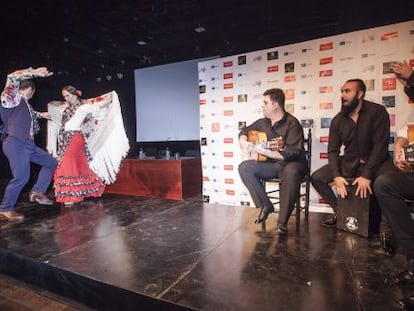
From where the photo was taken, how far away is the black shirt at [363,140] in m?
2.02

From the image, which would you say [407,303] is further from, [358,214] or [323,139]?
[323,139]

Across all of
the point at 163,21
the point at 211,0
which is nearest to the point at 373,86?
the point at 211,0

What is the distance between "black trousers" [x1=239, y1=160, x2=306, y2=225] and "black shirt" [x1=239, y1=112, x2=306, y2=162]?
3.3 inches

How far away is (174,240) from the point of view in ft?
6.98

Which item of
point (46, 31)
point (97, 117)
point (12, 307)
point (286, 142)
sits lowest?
point (12, 307)

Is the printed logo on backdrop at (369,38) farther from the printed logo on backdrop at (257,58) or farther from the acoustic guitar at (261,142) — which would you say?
the acoustic guitar at (261,142)

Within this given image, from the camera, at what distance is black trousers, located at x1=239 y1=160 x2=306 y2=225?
2.20 metres

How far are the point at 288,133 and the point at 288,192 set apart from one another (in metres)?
0.56

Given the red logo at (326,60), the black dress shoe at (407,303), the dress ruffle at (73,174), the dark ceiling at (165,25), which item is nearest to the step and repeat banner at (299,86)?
the red logo at (326,60)

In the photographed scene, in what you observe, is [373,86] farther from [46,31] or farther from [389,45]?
[46,31]

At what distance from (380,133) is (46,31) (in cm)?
404

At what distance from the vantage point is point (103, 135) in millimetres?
3504

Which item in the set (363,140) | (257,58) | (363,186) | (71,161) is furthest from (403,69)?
(71,161)

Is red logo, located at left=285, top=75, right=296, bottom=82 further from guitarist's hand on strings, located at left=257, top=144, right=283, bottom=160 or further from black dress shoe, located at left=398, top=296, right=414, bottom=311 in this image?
black dress shoe, located at left=398, top=296, right=414, bottom=311
